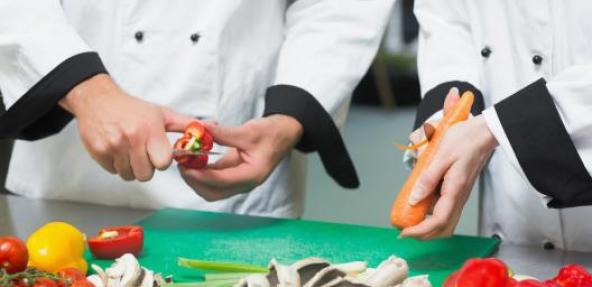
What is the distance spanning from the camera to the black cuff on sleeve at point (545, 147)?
117 cm

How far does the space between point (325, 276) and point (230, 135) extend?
0.37 meters

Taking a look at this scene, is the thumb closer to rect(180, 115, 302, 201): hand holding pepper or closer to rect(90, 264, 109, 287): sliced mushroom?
rect(180, 115, 302, 201): hand holding pepper

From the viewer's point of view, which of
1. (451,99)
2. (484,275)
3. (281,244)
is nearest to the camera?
(484,275)

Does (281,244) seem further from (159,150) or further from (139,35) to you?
(139,35)

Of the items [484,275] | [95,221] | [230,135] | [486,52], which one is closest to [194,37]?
[230,135]

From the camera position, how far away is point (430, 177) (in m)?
1.21

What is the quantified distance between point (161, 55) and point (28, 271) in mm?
493

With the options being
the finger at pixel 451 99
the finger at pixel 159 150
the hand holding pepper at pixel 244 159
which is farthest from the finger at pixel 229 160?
the finger at pixel 451 99

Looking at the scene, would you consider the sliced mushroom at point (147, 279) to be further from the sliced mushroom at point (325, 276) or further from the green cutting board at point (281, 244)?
the sliced mushroom at point (325, 276)

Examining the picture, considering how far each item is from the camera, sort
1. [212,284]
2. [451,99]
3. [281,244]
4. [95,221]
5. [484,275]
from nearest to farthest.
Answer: [484,275] < [212,284] < [451,99] < [281,244] < [95,221]

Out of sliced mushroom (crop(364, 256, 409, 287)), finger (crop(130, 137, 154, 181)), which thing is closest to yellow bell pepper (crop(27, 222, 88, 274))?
finger (crop(130, 137, 154, 181))

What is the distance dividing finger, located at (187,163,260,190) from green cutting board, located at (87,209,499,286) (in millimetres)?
65

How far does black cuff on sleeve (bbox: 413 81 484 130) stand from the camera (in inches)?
54.5

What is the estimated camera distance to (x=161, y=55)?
154 centimetres
